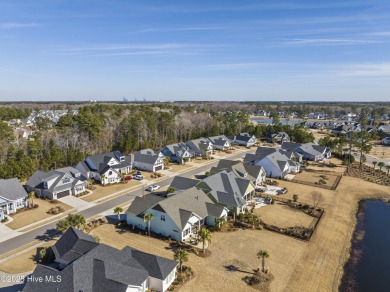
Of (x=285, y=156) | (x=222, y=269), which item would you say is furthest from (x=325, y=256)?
(x=285, y=156)

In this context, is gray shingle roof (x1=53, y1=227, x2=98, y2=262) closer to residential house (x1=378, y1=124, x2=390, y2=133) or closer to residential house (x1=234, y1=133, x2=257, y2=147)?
residential house (x1=234, y1=133, x2=257, y2=147)

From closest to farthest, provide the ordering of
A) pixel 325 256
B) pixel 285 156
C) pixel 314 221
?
pixel 325 256 < pixel 314 221 < pixel 285 156

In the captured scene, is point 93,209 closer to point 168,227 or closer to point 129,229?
point 129,229

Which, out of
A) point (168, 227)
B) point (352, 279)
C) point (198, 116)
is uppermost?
point (198, 116)

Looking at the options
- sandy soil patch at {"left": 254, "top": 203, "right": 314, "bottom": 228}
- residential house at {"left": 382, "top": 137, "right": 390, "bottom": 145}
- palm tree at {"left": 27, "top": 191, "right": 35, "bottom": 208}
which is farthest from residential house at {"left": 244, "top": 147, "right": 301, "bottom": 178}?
residential house at {"left": 382, "top": 137, "right": 390, "bottom": 145}

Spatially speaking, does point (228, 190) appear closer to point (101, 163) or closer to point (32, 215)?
point (101, 163)

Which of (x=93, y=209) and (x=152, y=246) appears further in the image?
(x=93, y=209)

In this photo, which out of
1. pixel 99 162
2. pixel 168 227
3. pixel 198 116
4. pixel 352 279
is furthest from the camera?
pixel 198 116
